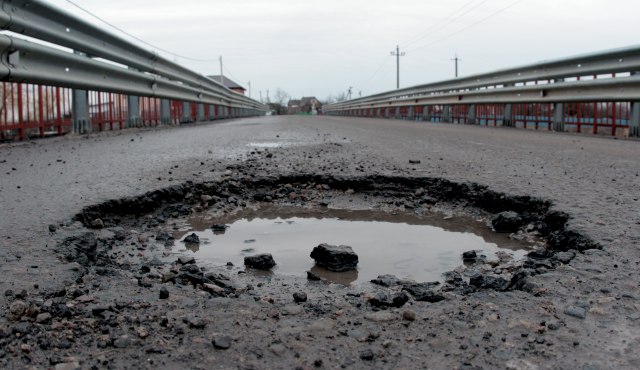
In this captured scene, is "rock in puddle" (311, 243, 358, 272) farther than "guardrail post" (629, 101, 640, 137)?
No

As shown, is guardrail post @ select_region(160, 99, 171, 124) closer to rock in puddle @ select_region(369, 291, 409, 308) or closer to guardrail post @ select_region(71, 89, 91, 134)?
guardrail post @ select_region(71, 89, 91, 134)

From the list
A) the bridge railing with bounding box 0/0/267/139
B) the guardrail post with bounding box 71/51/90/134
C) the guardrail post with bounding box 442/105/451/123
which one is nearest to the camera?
the bridge railing with bounding box 0/0/267/139

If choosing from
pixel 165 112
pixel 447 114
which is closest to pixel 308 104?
pixel 447 114

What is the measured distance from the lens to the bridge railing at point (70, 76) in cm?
524

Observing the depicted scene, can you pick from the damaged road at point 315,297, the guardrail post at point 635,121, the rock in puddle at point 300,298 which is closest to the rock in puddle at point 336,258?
the damaged road at point 315,297

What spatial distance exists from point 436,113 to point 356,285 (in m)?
17.3

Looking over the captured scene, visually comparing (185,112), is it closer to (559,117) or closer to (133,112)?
(133,112)

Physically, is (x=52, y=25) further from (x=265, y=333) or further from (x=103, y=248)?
(x=265, y=333)

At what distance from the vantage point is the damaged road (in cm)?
144

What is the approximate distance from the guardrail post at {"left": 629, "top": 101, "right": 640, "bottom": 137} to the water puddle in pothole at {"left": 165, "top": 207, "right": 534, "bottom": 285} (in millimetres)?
5047

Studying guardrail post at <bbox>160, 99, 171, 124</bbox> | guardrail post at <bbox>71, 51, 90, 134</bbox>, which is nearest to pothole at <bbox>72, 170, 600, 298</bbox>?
guardrail post at <bbox>71, 51, 90, 134</bbox>

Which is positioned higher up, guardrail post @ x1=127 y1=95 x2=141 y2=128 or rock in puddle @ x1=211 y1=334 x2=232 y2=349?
guardrail post @ x1=127 y1=95 x2=141 y2=128

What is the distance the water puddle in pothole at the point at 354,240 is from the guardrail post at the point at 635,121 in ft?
16.6

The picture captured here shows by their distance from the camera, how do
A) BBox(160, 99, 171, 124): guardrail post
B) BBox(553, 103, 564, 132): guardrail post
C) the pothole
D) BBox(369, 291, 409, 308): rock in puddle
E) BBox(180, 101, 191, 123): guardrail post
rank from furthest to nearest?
1. BBox(180, 101, 191, 123): guardrail post
2. BBox(160, 99, 171, 124): guardrail post
3. BBox(553, 103, 564, 132): guardrail post
4. the pothole
5. BBox(369, 291, 409, 308): rock in puddle
